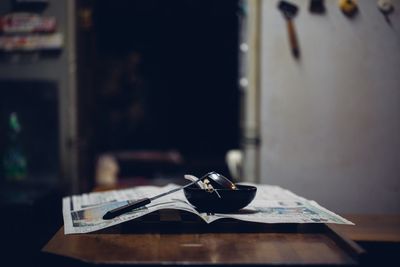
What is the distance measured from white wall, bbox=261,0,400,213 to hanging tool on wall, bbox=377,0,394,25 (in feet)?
0.07

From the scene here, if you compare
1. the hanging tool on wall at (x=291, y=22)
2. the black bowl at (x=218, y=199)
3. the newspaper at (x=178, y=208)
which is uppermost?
the hanging tool on wall at (x=291, y=22)

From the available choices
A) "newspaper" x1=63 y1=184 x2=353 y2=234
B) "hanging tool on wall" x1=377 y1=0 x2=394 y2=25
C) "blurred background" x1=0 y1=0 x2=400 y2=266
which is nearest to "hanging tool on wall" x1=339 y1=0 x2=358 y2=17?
"blurred background" x1=0 y1=0 x2=400 y2=266

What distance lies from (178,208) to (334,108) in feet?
5.47

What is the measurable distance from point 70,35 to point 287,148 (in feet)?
5.21

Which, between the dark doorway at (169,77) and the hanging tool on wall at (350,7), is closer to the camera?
the hanging tool on wall at (350,7)

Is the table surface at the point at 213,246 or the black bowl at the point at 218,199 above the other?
the black bowl at the point at 218,199

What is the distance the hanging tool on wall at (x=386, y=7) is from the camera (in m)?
2.69

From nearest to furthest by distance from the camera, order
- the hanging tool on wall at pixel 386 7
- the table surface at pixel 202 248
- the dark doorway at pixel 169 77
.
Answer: the table surface at pixel 202 248 → the hanging tool on wall at pixel 386 7 → the dark doorway at pixel 169 77

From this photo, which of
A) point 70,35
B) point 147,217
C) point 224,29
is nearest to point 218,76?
point 224,29

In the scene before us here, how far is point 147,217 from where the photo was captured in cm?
142

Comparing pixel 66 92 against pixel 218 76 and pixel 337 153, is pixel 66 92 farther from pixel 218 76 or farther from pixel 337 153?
pixel 218 76

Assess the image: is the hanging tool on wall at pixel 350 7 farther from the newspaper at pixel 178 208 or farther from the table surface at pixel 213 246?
the table surface at pixel 213 246

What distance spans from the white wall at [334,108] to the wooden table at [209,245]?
1.47 metres

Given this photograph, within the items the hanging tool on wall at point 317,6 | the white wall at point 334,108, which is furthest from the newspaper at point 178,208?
the hanging tool on wall at point 317,6
